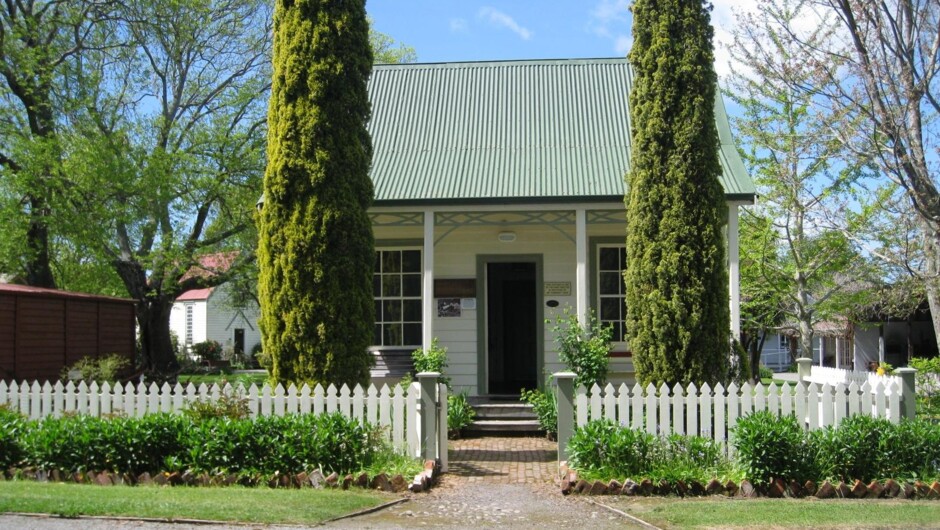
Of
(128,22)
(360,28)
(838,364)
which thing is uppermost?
(128,22)

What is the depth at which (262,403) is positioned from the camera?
9.71m

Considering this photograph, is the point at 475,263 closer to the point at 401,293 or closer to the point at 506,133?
the point at 401,293

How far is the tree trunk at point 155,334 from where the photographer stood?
79.8 ft

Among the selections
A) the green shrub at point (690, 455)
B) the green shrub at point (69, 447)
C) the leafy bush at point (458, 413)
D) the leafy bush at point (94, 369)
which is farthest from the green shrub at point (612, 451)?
the leafy bush at point (94, 369)

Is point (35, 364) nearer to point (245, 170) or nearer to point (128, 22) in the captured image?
point (245, 170)

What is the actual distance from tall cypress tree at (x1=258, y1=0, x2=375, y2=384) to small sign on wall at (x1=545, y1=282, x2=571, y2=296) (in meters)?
4.71

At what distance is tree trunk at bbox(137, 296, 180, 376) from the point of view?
2431 cm

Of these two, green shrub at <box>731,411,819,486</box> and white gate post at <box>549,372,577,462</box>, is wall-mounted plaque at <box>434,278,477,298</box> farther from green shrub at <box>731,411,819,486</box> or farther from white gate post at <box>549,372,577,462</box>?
green shrub at <box>731,411,819,486</box>

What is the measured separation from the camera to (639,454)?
9.00 metres

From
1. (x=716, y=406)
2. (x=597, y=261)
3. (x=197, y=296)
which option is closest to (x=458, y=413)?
(x=597, y=261)

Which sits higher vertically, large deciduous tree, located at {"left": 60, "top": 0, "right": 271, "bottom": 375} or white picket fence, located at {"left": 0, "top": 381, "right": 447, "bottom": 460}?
large deciduous tree, located at {"left": 60, "top": 0, "right": 271, "bottom": 375}

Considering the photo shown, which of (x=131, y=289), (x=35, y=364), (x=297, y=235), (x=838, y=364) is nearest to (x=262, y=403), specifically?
(x=297, y=235)

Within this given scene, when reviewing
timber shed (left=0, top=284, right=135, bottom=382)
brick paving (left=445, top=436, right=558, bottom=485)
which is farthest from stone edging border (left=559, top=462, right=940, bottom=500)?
timber shed (left=0, top=284, right=135, bottom=382)

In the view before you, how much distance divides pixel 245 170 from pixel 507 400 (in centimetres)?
1131
